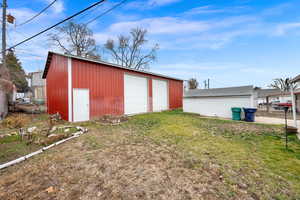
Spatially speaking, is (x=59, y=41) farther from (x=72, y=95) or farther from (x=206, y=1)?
(x=206, y=1)

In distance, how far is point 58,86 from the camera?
Answer: 8.65 m

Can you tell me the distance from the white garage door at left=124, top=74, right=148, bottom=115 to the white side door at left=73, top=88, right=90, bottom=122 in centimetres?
299

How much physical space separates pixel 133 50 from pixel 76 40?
29.2 ft

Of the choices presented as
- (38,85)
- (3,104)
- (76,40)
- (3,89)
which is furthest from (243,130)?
(38,85)

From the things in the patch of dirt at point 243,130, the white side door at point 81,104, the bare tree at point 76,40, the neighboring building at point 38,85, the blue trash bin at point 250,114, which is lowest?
the patch of dirt at point 243,130

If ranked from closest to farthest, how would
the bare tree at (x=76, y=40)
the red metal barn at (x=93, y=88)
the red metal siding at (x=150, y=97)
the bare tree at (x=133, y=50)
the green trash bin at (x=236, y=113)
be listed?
the red metal barn at (x=93, y=88) < the green trash bin at (x=236, y=113) < the red metal siding at (x=150, y=97) < the bare tree at (x=76, y=40) < the bare tree at (x=133, y=50)

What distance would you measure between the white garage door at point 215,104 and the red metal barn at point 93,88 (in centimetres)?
384

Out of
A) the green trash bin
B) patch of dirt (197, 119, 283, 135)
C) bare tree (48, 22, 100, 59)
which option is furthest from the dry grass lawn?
bare tree (48, 22, 100, 59)

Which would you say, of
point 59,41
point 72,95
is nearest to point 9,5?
point 59,41

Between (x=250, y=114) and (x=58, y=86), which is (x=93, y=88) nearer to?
Answer: (x=58, y=86)

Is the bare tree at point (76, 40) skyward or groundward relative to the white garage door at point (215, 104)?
skyward

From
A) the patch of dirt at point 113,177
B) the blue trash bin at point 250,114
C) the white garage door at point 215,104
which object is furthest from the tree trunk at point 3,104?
the blue trash bin at point 250,114

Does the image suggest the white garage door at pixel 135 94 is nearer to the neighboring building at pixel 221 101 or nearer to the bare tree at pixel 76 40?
the neighboring building at pixel 221 101

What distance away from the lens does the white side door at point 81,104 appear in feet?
25.4
